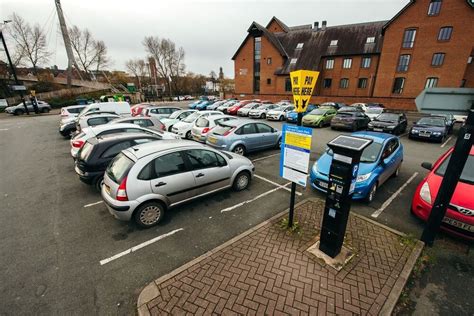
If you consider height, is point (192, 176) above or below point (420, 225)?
above

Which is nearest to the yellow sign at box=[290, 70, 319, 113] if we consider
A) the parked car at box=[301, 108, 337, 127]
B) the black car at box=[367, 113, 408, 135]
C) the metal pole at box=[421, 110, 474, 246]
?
the metal pole at box=[421, 110, 474, 246]

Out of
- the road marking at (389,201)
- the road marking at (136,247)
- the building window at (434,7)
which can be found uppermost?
the building window at (434,7)

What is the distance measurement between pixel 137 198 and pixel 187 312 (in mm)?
2297

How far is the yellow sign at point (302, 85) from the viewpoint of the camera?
3.19 metres

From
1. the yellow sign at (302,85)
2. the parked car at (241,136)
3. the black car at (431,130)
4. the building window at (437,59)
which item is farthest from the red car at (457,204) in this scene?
the building window at (437,59)

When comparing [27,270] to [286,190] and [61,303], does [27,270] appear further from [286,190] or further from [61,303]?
[286,190]

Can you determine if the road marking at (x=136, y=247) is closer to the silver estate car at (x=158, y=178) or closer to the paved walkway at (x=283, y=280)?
the silver estate car at (x=158, y=178)

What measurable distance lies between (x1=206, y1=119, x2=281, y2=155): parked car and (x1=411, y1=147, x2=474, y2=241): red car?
5701 millimetres

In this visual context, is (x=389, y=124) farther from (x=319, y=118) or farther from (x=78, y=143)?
(x=78, y=143)

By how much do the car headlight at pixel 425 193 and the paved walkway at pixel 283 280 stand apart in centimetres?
99

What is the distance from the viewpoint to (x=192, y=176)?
479cm

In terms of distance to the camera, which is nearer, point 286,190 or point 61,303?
point 61,303

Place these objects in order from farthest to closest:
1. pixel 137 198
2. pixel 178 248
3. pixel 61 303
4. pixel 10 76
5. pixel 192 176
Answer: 1. pixel 10 76
2. pixel 192 176
3. pixel 137 198
4. pixel 178 248
5. pixel 61 303

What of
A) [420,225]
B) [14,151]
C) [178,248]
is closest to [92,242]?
[178,248]
